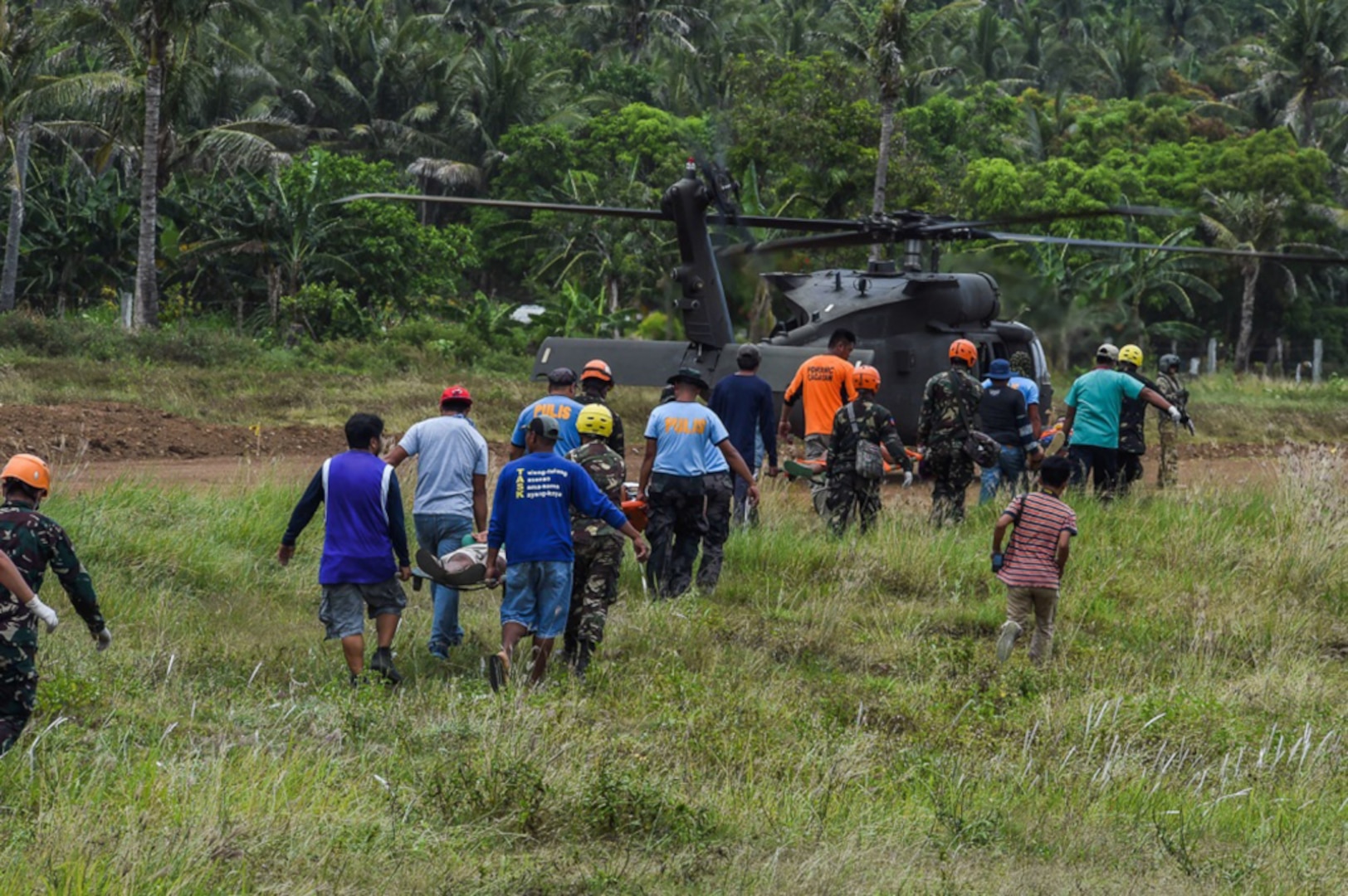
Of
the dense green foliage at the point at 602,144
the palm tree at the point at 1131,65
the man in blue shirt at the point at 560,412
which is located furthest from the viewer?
the palm tree at the point at 1131,65

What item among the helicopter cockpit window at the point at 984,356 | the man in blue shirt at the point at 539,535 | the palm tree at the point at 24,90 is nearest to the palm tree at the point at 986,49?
the palm tree at the point at 24,90

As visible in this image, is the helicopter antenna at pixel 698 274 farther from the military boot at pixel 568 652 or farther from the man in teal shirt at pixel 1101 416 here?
the military boot at pixel 568 652

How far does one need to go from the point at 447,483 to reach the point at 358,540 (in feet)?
3.38

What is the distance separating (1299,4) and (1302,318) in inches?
448

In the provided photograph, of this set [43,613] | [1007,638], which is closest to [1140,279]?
[1007,638]

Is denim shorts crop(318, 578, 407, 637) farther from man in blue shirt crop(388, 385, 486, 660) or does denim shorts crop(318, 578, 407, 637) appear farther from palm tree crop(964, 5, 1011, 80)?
palm tree crop(964, 5, 1011, 80)

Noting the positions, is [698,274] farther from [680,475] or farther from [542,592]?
[542,592]

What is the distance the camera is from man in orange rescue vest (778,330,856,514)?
522 inches

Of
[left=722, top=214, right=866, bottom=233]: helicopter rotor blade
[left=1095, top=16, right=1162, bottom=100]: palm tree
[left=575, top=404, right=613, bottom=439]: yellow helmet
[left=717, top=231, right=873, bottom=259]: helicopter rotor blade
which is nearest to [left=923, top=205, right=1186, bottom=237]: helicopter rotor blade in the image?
[left=717, top=231, right=873, bottom=259]: helicopter rotor blade

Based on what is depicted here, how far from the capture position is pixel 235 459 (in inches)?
727


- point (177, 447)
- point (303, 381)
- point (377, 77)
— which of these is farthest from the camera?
point (377, 77)

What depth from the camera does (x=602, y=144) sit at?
45750mm

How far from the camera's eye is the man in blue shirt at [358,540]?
8695mm

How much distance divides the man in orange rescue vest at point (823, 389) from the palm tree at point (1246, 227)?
32.3 m
